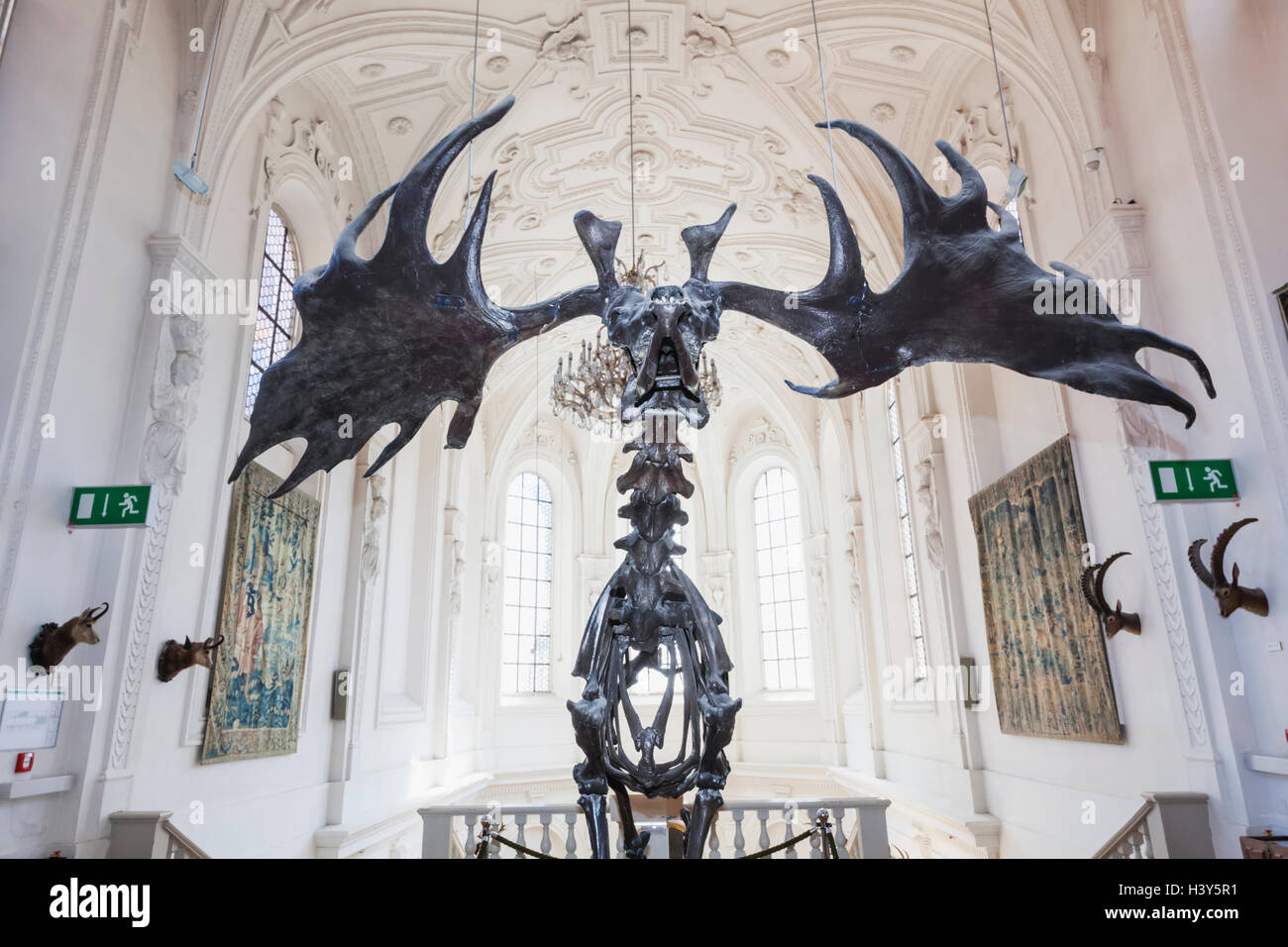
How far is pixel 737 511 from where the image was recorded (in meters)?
17.7

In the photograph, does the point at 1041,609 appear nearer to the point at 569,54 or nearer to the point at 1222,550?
the point at 1222,550

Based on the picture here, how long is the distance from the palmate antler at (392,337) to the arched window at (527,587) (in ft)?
44.3

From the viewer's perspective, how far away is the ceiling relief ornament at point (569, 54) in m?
8.84

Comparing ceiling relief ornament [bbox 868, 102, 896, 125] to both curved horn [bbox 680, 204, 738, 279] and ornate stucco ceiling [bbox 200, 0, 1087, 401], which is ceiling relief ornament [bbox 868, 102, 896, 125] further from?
curved horn [bbox 680, 204, 738, 279]

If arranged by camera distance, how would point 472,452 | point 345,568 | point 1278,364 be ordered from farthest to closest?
point 472,452 → point 345,568 → point 1278,364

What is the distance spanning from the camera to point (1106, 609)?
5883mm

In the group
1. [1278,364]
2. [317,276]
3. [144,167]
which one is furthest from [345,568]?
[1278,364]

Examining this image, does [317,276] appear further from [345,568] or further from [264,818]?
[345,568]

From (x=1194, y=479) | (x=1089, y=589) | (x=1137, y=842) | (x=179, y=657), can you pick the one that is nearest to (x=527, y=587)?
(x=179, y=657)

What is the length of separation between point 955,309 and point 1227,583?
3.03 m

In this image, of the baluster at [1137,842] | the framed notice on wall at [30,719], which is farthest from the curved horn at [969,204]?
the framed notice on wall at [30,719]
